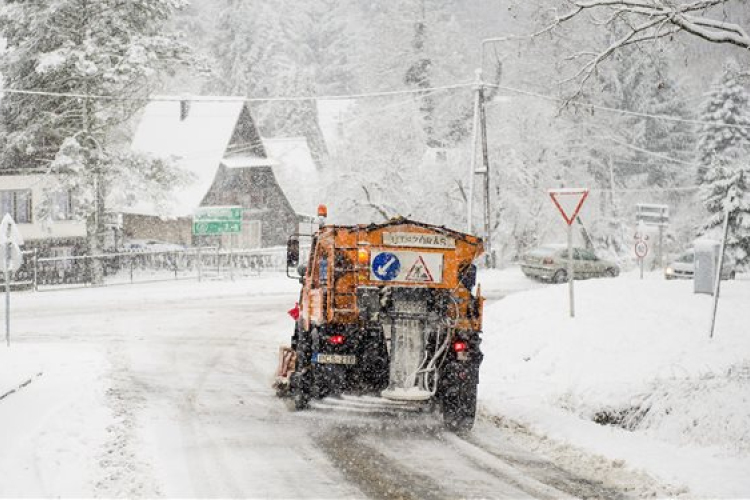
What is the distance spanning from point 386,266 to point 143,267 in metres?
29.6

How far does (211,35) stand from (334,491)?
3282 inches

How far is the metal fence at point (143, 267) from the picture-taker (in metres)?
34.1

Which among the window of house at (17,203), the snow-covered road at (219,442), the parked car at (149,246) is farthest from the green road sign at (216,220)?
the snow-covered road at (219,442)

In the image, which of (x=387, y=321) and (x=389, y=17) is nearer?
(x=387, y=321)

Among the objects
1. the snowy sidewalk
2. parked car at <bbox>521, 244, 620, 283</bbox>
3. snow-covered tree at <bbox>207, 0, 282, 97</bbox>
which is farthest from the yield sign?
snow-covered tree at <bbox>207, 0, 282, 97</bbox>

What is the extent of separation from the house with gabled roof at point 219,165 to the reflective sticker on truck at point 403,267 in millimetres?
36950

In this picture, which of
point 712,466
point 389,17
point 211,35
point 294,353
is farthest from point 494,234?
point 211,35

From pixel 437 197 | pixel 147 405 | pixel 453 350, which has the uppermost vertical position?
pixel 437 197

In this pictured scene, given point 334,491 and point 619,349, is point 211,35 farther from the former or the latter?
point 334,491

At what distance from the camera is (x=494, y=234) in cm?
4575

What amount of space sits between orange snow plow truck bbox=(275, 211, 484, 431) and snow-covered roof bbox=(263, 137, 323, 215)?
3909 cm

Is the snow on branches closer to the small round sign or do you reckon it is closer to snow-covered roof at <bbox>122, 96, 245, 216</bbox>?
the small round sign

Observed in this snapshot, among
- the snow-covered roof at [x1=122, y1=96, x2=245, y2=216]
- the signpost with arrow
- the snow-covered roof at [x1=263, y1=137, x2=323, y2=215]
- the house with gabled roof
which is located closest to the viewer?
the signpost with arrow

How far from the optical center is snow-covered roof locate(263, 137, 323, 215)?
54.5 meters
